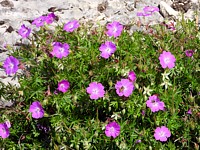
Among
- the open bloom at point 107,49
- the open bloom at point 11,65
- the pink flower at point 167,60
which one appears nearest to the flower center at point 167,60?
the pink flower at point 167,60

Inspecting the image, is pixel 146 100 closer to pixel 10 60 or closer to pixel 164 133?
pixel 164 133

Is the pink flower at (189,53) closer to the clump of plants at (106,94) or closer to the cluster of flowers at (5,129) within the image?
the clump of plants at (106,94)

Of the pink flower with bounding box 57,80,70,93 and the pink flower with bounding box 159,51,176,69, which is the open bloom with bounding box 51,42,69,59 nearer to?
the pink flower with bounding box 57,80,70,93

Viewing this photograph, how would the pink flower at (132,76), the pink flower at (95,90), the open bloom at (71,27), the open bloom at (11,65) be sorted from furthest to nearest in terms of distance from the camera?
the open bloom at (71,27) → the open bloom at (11,65) → the pink flower at (132,76) → the pink flower at (95,90)

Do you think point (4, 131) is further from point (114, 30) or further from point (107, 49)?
point (114, 30)

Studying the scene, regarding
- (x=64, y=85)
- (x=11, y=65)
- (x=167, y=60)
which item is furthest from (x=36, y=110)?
(x=167, y=60)

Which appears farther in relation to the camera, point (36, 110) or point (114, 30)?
point (114, 30)

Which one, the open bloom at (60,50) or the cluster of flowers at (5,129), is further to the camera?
the cluster of flowers at (5,129)

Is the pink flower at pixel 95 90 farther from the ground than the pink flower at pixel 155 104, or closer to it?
farther from the ground
